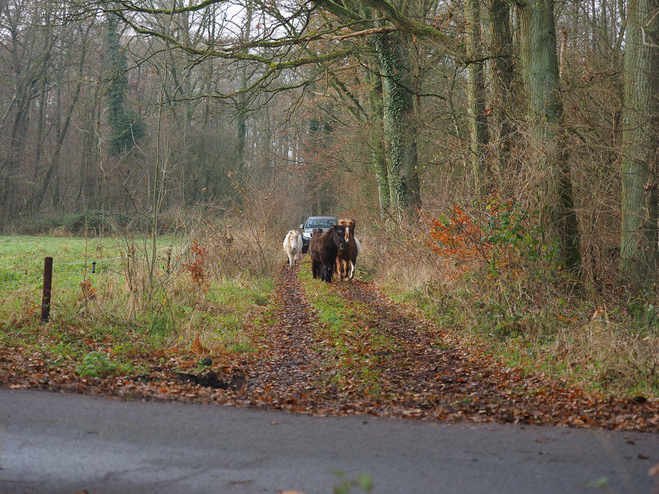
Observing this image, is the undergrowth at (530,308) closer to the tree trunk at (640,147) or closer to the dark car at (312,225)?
the tree trunk at (640,147)

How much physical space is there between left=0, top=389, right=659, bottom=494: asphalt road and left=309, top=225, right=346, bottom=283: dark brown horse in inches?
505

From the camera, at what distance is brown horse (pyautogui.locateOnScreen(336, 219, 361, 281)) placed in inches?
764

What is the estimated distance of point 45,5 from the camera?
1406cm

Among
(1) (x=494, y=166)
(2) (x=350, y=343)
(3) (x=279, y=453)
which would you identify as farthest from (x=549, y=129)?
(3) (x=279, y=453)

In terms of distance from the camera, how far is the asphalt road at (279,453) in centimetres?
430

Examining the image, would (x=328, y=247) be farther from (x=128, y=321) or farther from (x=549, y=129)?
(x=128, y=321)

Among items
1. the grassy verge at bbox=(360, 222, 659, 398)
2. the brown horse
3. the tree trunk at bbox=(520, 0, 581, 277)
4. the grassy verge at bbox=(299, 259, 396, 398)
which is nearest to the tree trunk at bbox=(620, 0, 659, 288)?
the grassy verge at bbox=(360, 222, 659, 398)

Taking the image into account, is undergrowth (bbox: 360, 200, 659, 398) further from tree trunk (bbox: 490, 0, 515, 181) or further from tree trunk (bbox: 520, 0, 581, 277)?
tree trunk (bbox: 490, 0, 515, 181)

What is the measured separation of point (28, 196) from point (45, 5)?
29.9 m

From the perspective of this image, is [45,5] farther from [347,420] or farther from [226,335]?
[347,420]

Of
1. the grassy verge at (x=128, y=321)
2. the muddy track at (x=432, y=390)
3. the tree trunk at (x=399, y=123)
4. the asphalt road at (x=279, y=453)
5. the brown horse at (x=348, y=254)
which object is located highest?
the tree trunk at (x=399, y=123)

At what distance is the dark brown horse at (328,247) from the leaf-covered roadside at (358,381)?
7335 millimetres

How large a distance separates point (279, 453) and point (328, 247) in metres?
14.5

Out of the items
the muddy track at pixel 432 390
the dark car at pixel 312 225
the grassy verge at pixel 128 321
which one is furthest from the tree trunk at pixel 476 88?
the dark car at pixel 312 225
